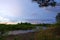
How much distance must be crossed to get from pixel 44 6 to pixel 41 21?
0.40 m

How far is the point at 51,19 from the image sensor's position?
4555 millimetres

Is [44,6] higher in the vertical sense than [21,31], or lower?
higher

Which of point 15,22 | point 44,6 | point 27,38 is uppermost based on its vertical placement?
point 44,6

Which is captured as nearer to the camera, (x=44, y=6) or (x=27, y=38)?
(x=27, y=38)

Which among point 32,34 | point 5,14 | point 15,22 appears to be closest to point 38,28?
point 32,34

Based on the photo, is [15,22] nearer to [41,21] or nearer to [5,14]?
[5,14]

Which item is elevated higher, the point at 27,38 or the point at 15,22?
the point at 15,22

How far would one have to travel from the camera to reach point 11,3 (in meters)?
4.70

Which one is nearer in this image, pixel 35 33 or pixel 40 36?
pixel 40 36

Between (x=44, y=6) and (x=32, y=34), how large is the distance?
87 cm

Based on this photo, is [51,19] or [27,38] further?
[51,19]

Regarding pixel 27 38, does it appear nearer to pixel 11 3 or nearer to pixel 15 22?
pixel 15 22

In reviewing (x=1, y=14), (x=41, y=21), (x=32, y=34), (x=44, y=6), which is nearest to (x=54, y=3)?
(x=44, y=6)

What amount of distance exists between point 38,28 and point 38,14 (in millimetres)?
446
